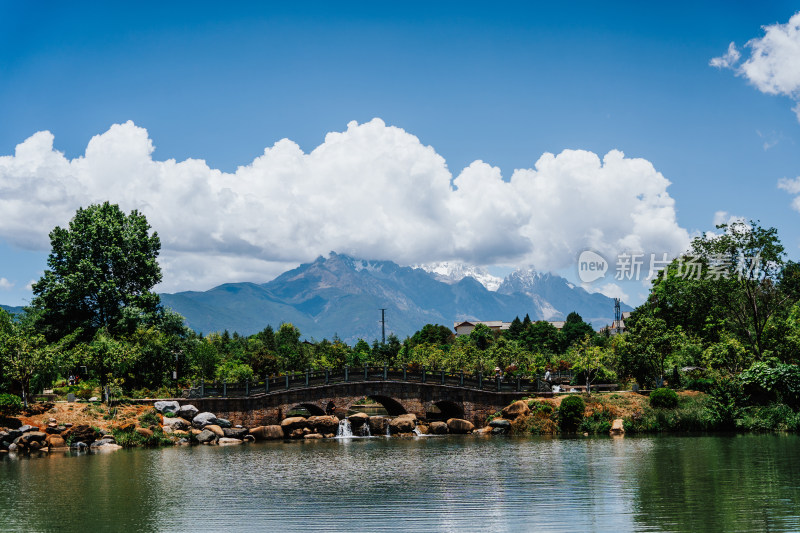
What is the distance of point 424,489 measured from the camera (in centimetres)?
2503

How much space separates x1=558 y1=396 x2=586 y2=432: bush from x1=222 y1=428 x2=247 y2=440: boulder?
74.5ft

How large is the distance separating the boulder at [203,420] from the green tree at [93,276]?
17.2 meters

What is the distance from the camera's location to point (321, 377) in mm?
53219

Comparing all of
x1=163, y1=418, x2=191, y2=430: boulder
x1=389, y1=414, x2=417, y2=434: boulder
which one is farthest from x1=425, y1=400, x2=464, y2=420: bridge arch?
x1=163, y1=418, x2=191, y2=430: boulder

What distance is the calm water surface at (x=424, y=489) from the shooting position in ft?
63.5

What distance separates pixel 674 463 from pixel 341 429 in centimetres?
2735

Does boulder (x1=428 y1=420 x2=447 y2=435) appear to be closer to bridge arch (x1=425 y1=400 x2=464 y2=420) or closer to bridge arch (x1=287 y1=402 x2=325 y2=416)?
bridge arch (x1=425 y1=400 x2=464 y2=420)

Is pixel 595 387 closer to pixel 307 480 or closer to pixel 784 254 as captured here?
pixel 784 254

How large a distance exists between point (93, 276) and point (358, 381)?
2560cm

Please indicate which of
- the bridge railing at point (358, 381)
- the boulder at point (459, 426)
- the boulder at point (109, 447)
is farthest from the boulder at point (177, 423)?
the boulder at point (459, 426)

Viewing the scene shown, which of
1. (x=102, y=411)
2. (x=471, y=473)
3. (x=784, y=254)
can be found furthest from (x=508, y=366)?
(x=471, y=473)

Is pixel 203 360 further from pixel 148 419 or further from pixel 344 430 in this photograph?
pixel 148 419

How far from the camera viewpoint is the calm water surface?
1934cm

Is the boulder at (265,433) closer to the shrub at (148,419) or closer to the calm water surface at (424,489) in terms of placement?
the shrub at (148,419)
